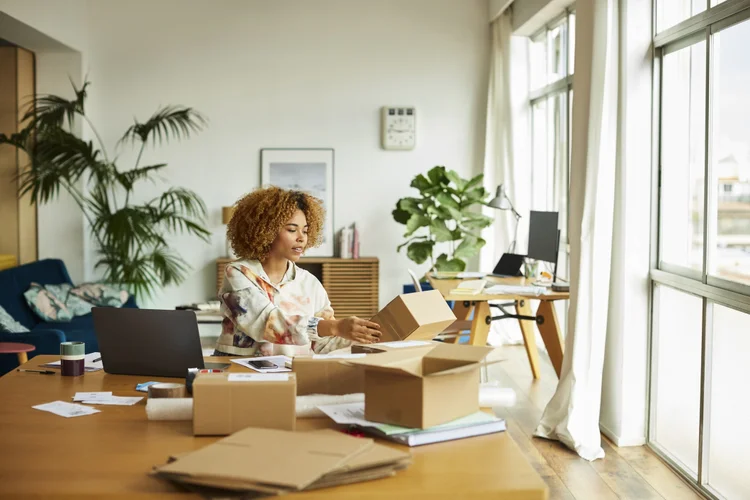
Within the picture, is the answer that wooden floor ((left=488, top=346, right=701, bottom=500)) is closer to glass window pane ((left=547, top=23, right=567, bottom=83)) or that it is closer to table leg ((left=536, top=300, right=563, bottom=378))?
table leg ((left=536, top=300, right=563, bottom=378))

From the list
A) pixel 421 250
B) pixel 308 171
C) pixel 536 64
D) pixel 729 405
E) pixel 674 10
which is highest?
pixel 536 64

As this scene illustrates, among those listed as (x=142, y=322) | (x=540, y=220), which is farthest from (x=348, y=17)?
(x=142, y=322)

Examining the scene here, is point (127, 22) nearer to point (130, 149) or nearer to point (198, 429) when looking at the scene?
point (130, 149)

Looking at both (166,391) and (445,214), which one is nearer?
(166,391)

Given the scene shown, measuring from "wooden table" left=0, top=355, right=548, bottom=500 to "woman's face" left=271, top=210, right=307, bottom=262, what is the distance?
1.11m

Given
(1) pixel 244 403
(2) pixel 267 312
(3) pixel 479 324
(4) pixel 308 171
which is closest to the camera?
(1) pixel 244 403

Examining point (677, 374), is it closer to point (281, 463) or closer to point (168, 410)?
point (168, 410)

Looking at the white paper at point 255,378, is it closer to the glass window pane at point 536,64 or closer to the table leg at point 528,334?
the table leg at point 528,334

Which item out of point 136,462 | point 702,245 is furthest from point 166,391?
point 702,245

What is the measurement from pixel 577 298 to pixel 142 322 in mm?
2541

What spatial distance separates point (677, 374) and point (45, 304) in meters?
4.58

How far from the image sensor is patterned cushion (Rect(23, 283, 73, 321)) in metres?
6.48

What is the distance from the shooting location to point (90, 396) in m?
2.45

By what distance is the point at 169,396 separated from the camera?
222cm
